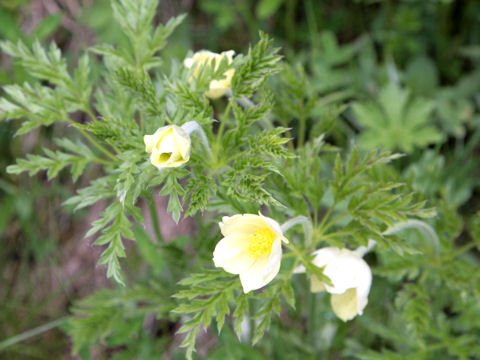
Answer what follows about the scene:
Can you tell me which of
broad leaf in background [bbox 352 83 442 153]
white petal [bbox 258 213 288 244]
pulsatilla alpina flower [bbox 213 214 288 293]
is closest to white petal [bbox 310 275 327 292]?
pulsatilla alpina flower [bbox 213 214 288 293]

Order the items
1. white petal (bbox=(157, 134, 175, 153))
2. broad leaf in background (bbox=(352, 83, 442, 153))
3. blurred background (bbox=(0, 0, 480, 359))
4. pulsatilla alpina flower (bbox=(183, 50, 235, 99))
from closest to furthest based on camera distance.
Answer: white petal (bbox=(157, 134, 175, 153)) → pulsatilla alpina flower (bbox=(183, 50, 235, 99)) → broad leaf in background (bbox=(352, 83, 442, 153)) → blurred background (bbox=(0, 0, 480, 359))

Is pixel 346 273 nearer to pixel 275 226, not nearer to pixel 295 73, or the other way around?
pixel 275 226

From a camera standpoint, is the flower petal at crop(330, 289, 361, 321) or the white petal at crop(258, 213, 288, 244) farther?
the flower petal at crop(330, 289, 361, 321)

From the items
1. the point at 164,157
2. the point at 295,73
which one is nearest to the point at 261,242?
the point at 164,157

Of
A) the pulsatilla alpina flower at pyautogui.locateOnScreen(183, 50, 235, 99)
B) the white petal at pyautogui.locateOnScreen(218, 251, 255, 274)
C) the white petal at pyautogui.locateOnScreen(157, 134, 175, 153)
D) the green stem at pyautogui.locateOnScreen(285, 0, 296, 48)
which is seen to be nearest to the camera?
the white petal at pyautogui.locateOnScreen(157, 134, 175, 153)

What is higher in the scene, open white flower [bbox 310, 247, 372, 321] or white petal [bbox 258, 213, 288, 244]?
white petal [bbox 258, 213, 288, 244]

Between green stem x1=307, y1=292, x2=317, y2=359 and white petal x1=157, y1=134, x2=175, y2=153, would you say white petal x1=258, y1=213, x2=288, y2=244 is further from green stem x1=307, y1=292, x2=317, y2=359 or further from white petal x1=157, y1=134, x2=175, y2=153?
green stem x1=307, y1=292, x2=317, y2=359
